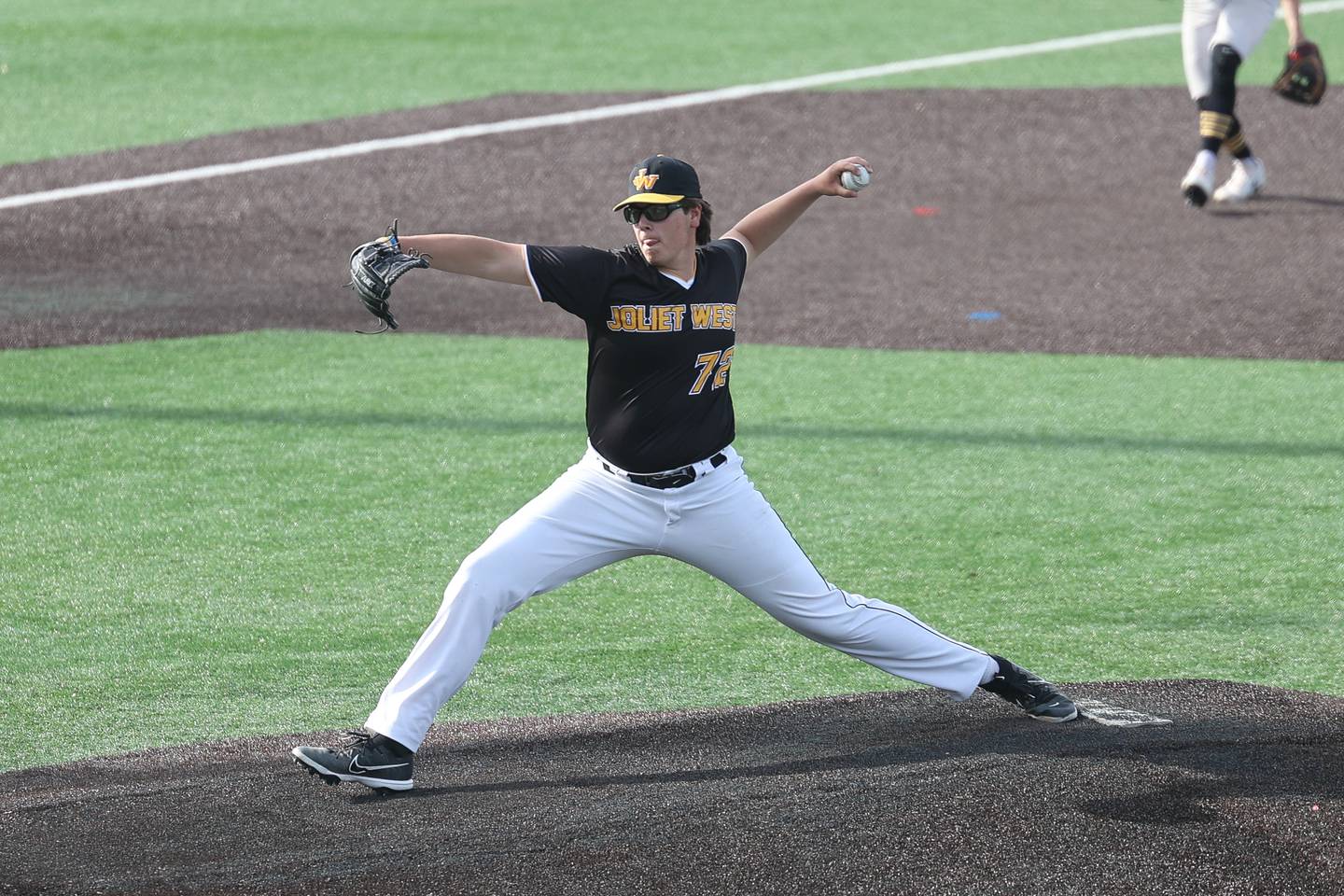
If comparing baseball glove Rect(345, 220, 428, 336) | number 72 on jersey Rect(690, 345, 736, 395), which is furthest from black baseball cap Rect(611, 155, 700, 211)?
baseball glove Rect(345, 220, 428, 336)

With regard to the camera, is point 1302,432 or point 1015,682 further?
point 1302,432

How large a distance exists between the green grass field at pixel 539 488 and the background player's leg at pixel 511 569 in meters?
0.80

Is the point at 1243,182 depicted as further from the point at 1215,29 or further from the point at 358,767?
the point at 358,767

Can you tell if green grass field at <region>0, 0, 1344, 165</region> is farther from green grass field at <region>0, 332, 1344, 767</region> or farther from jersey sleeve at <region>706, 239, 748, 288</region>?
jersey sleeve at <region>706, 239, 748, 288</region>

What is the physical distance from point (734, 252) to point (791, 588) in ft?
3.31

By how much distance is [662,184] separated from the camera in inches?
189

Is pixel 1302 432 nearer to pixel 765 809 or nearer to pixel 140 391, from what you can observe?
pixel 765 809

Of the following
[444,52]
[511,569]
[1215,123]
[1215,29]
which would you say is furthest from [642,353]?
[444,52]

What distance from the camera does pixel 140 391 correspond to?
8938mm

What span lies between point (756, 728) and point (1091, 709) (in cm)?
99

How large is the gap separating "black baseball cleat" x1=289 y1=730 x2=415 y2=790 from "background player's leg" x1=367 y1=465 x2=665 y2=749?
3 centimetres

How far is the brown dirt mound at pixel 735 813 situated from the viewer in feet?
13.4

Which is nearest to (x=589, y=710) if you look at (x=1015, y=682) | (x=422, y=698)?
(x=422, y=698)

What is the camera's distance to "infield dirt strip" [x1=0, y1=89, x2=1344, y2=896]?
416cm
